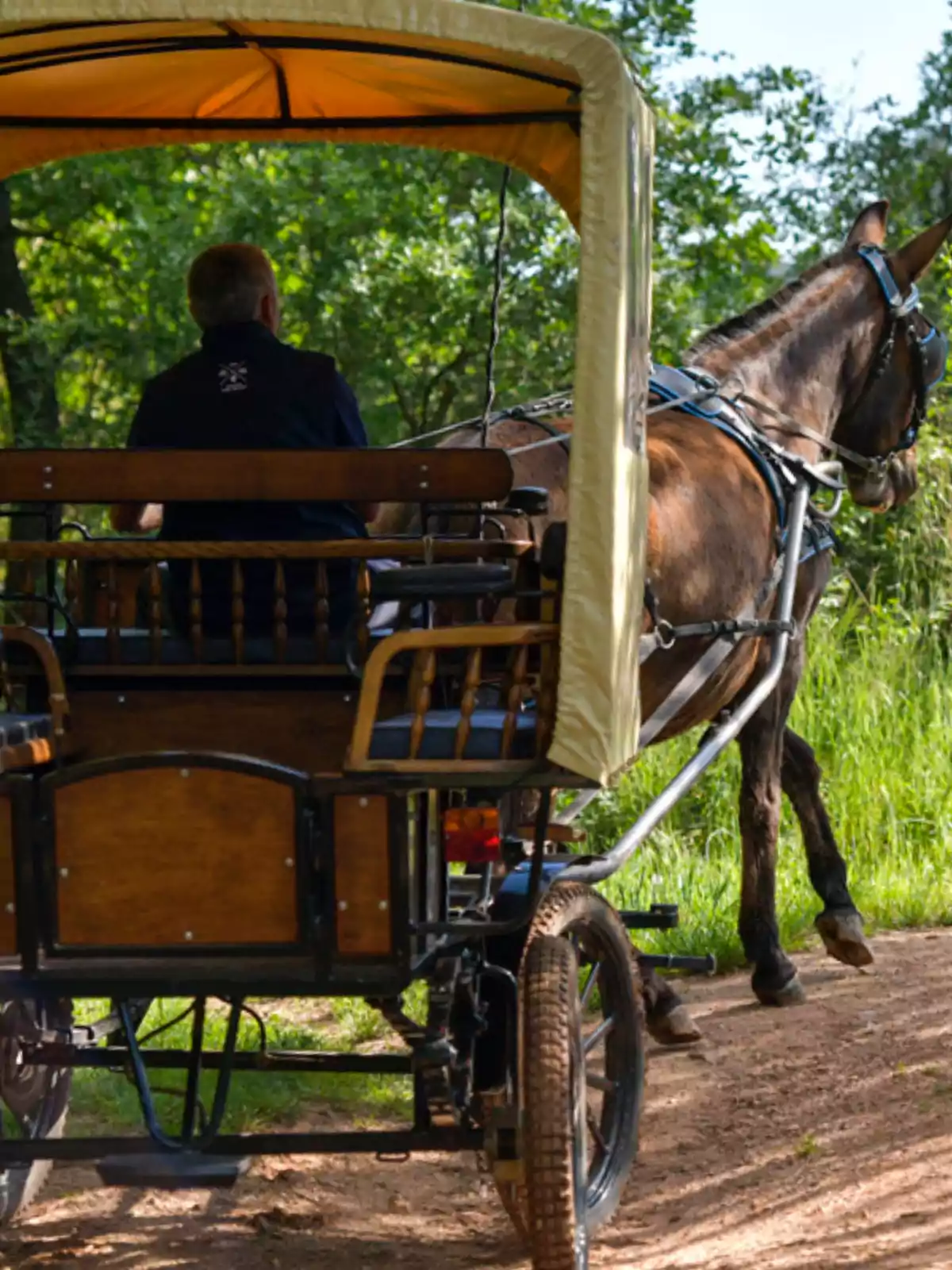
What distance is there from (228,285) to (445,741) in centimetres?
157

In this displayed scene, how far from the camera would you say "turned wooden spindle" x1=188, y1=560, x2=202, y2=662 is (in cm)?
454

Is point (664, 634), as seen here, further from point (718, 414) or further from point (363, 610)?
point (363, 610)

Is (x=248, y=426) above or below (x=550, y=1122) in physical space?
above

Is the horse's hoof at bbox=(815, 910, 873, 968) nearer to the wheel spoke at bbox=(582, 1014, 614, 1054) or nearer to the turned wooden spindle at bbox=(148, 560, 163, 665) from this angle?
the wheel spoke at bbox=(582, 1014, 614, 1054)

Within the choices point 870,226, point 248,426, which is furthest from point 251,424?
point 870,226

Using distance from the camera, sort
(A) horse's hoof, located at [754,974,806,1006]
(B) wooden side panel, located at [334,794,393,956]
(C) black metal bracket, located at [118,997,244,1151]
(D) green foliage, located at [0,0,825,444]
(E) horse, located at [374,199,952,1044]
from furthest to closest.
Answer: (D) green foliage, located at [0,0,825,444], (A) horse's hoof, located at [754,974,806,1006], (E) horse, located at [374,199,952,1044], (C) black metal bracket, located at [118,997,244,1151], (B) wooden side panel, located at [334,794,393,956]

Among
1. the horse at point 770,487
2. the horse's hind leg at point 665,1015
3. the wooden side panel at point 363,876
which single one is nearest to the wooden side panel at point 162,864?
the wooden side panel at point 363,876

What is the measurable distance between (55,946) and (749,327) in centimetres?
418

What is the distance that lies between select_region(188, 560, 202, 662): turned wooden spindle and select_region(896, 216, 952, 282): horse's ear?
4059 mm

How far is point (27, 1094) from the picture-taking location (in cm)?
471

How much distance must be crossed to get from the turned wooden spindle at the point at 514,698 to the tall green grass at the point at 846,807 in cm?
347

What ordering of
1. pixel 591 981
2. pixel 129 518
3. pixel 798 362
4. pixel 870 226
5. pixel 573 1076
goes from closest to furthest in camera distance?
pixel 573 1076 < pixel 591 981 < pixel 129 518 < pixel 798 362 < pixel 870 226

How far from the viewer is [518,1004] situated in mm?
4043

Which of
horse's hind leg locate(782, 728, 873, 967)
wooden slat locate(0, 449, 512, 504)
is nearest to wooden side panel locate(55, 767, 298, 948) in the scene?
wooden slat locate(0, 449, 512, 504)
